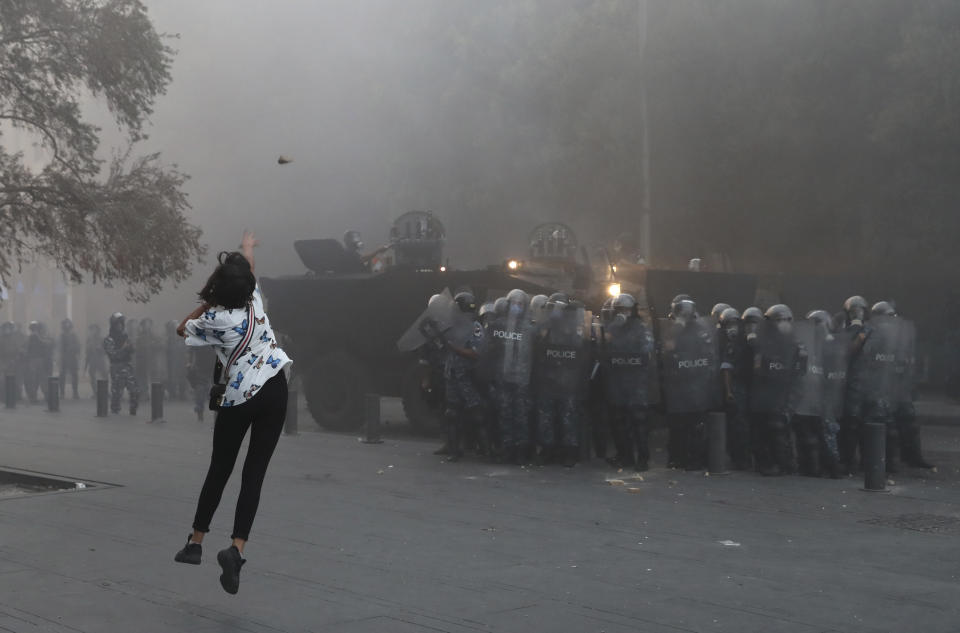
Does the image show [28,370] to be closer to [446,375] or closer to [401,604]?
[446,375]

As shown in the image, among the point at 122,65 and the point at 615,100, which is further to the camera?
the point at 615,100

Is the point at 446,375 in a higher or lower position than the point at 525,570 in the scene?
higher

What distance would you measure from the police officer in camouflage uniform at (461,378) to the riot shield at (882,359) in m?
4.05

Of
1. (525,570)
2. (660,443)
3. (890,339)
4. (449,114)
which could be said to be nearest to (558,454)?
(660,443)

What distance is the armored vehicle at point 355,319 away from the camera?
1709cm

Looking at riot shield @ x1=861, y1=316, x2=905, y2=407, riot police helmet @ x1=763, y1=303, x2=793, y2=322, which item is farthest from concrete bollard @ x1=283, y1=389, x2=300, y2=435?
riot shield @ x1=861, y1=316, x2=905, y2=407

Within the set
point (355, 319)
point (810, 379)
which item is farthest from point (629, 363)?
point (355, 319)

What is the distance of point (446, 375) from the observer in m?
13.8

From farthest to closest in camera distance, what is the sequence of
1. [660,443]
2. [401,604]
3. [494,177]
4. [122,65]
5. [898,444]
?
[494,177], [660,443], [898,444], [122,65], [401,604]

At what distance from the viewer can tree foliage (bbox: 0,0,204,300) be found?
39.3ft

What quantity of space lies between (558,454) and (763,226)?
51.1 ft

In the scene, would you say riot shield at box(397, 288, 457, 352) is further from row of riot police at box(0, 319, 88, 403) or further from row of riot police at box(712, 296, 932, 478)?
row of riot police at box(0, 319, 88, 403)

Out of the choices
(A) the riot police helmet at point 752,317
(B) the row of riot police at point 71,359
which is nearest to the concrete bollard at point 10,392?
(B) the row of riot police at point 71,359

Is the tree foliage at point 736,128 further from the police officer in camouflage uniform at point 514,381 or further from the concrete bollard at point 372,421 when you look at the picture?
the police officer in camouflage uniform at point 514,381
